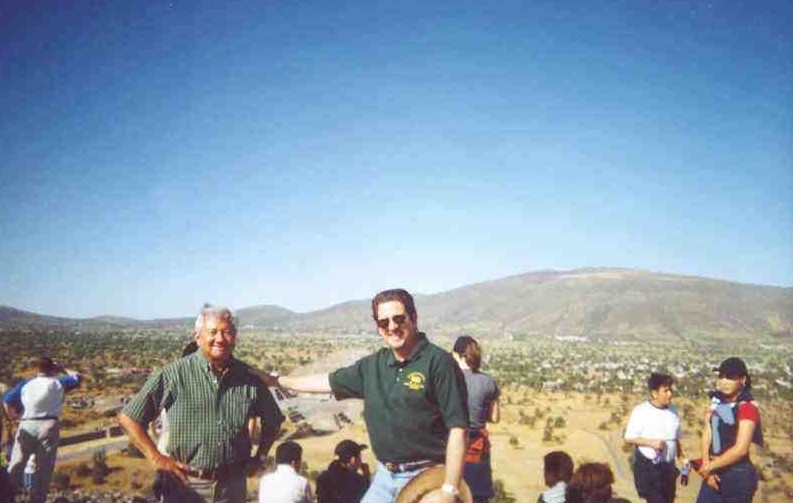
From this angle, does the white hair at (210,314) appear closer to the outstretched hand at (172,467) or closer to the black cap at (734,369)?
the outstretched hand at (172,467)

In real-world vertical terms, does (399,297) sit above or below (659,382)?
above

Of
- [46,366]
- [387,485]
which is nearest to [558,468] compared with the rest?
[387,485]

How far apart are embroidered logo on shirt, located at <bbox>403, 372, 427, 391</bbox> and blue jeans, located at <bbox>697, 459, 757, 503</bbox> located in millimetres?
2788

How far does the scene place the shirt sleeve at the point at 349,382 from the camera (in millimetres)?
3309

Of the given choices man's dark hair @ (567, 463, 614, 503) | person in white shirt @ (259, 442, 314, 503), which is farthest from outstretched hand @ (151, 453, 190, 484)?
man's dark hair @ (567, 463, 614, 503)

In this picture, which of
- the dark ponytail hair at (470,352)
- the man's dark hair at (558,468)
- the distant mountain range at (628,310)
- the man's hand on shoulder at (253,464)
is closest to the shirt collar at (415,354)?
the man's hand on shoulder at (253,464)

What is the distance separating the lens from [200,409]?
10.8 ft

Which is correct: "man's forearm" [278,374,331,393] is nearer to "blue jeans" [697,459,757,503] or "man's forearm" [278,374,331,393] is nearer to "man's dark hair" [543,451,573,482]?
"man's dark hair" [543,451,573,482]

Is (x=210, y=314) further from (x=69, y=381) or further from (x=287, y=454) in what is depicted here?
(x=69, y=381)

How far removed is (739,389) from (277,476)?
3.71 m

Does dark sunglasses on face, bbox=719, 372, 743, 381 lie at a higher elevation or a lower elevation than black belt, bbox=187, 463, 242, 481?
higher

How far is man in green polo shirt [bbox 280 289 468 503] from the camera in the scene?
2951 millimetres

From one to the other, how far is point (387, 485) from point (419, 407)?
0.50m

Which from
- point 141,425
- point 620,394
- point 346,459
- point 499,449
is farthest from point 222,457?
point 620,394
